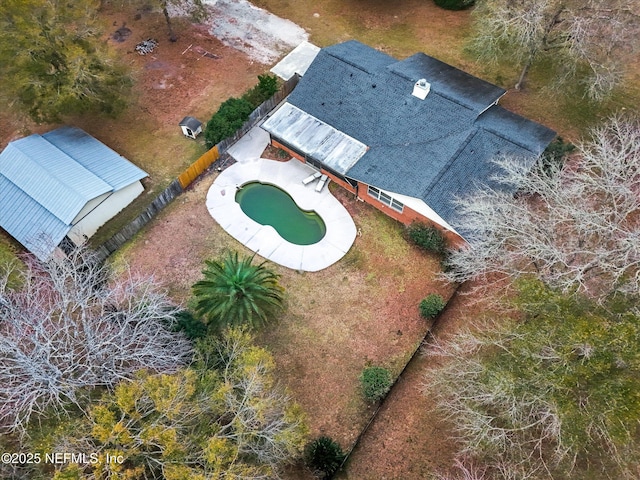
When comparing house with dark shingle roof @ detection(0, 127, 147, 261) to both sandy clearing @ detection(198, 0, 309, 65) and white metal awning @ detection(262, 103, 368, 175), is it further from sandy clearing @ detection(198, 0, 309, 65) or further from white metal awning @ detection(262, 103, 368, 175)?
sandy clearing @ detection(198, 0, 309, 65)

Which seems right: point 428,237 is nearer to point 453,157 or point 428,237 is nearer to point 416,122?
point 453,157

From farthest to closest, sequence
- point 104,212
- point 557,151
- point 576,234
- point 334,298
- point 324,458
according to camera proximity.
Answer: point 104,212 < point 557,151 < point 334,298 < point 576,234 < point 324,458

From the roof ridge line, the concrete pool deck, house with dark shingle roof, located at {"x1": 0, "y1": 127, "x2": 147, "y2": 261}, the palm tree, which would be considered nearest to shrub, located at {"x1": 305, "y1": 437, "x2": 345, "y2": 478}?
the palm tree

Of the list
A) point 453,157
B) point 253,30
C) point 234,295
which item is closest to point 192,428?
point 234,295

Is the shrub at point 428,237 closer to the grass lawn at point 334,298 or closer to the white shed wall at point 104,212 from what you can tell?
the grass lawn at point 334,298

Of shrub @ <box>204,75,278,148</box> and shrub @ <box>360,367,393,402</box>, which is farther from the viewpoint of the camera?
shrub @ <box>204,75,278,148</box>

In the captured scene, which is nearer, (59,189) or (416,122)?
(59,189)

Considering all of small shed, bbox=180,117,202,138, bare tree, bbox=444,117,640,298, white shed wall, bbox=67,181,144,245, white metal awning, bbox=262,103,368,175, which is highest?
bare tree, bbox=444,117,640,298
